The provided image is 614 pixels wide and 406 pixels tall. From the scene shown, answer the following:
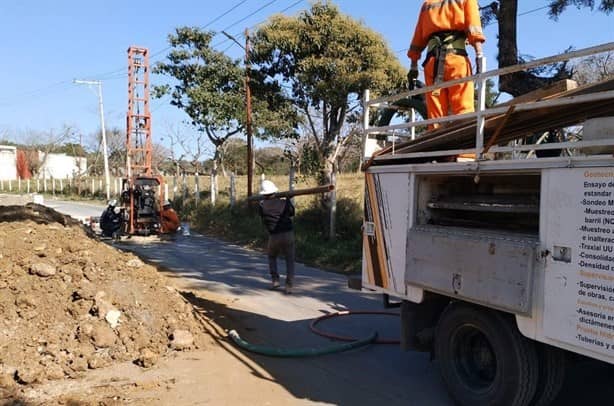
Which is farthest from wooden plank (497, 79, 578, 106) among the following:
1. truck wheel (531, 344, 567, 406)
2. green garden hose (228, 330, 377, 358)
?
green garden hose (228, 330, 377, 358)

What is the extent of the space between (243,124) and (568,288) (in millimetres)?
19909

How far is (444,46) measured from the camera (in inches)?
234

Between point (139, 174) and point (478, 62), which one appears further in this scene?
point (139, 174)

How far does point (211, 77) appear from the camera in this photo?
74.9 ft

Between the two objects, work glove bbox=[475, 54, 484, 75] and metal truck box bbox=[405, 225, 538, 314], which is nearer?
metal truck box bbox=[405, 225, 538, 314]

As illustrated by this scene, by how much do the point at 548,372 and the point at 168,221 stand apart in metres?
15.8

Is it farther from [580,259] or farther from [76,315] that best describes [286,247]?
[580,259]

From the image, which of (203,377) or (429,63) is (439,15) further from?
(203,377)

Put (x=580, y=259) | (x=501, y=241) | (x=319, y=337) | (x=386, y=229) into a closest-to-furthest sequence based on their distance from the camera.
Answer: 1. (x=580, y=259)
2. (x=501, y=241)
3. (x=386, y=229)
4. (x=319, y=337)

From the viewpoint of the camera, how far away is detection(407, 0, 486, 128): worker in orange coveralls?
18.9 feet

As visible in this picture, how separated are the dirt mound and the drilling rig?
A: 10.4 m

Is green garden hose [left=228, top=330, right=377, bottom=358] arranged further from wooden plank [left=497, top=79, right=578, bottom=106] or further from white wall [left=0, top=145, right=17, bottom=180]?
white wall [left=0, top=145, right=17, bottom=180]

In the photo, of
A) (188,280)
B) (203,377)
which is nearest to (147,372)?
(203,377)

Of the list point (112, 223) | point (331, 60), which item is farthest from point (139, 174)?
point (331, 60)
